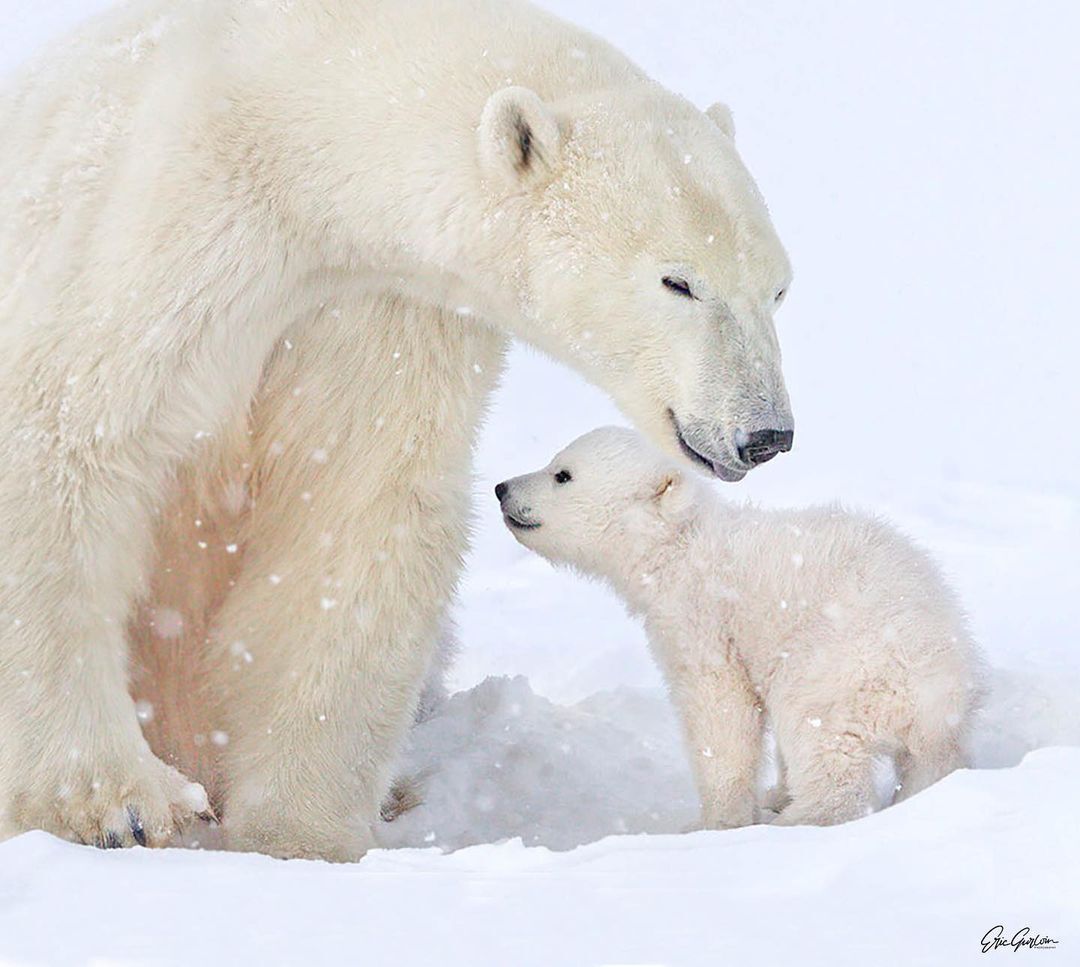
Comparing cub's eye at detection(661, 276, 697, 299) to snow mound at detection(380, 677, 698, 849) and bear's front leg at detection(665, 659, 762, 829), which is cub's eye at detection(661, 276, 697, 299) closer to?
bear's front leg at detection(665, 659, 762, 829)

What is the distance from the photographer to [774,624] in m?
4.08

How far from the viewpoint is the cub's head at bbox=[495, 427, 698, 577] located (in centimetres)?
452

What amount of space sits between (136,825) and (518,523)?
5.66ft

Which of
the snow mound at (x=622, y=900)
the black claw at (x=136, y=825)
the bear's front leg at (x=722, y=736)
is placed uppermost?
the snow mound at (x=622, y=900)

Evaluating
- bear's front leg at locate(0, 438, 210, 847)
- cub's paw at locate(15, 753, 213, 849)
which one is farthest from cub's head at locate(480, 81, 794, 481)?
cub's paw at locate(15, 753, 213, 849)

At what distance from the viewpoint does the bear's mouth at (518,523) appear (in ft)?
15.5

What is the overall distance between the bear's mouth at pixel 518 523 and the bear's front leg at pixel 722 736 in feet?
2.23

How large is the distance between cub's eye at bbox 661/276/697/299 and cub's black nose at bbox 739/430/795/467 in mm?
285

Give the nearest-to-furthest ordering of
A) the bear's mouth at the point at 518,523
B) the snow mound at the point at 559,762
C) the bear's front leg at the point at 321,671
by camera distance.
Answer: the bear's front leg at the point at 321,671 → the snow mound at the point at 559,762 → the bear's mouth at the point at 518,523

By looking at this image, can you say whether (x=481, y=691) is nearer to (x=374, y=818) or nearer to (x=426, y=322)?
(x=374, y=818)

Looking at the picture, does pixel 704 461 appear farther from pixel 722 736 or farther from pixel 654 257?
pixel 722 736
